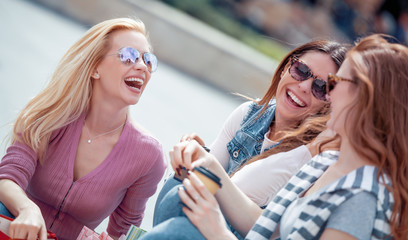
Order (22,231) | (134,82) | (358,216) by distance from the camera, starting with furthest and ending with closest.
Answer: (134,82), (22,231), (358,216)

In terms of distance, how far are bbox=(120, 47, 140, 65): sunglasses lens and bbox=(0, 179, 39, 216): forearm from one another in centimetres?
88

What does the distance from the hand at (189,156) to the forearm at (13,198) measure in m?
0.71

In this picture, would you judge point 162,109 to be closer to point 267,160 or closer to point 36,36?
point 36,36

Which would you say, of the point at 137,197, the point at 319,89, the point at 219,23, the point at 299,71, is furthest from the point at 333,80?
the point at 219,23

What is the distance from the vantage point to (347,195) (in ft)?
6.25

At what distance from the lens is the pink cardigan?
2.83 meters

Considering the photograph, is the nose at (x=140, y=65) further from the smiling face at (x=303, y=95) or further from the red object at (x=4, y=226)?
the red object at (x=4, y=226)

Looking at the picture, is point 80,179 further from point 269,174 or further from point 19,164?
point 269,174

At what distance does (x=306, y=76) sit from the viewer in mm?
2943

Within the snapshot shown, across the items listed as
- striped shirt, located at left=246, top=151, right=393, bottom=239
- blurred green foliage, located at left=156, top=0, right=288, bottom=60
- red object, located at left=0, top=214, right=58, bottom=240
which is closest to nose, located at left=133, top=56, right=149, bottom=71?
red object, located at left=0, top=214, right=58, bottom=240

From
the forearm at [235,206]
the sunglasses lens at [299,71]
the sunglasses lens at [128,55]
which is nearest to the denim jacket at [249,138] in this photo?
the sunglasses lens at [299,71]

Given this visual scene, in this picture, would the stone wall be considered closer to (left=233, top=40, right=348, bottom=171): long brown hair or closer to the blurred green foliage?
the blurred green foliage

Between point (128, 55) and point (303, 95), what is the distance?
100 cm

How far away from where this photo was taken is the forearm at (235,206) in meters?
2.36
